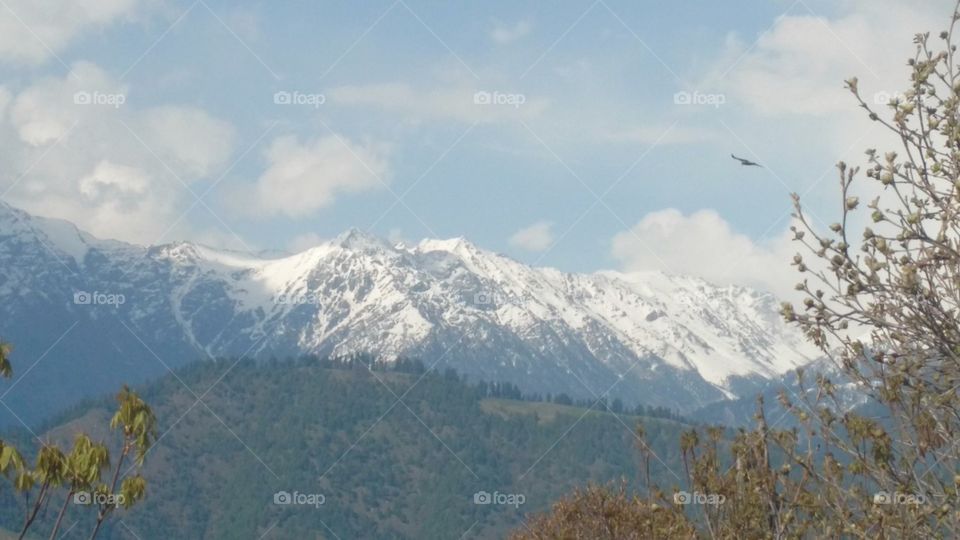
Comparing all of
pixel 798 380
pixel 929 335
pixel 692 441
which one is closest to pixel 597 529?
pixel 692 441

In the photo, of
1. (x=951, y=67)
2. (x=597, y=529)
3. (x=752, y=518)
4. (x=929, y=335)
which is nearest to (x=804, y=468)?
(x=929, y=335)

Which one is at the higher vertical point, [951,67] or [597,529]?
[951,67]

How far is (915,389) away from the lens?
12.8 meters

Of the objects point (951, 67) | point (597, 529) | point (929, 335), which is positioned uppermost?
point (951, 67)

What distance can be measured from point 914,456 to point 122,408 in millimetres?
9615

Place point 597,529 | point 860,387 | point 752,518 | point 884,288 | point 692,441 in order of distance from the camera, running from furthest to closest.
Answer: point 597,529 < point 692,441 < point 752,518 < point 860,387 < point 884,288

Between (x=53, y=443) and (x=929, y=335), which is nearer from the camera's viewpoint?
(x=929, y=335)

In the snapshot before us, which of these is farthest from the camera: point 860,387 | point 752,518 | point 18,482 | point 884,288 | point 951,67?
point 752,518

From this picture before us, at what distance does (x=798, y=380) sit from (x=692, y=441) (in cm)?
771

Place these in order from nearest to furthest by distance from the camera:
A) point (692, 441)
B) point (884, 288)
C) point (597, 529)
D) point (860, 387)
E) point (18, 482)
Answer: point (884, 288) < point (860, 387) < point (18, 482) < point (692, 441) < point (597, 529)

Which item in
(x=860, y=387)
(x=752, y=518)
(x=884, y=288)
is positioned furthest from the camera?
(x=752, y=518)

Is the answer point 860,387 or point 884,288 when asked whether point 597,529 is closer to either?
point 860,387

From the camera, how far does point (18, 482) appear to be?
47.8 ft

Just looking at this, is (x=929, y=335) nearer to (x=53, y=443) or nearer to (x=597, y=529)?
(x=53, y=443)
